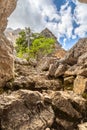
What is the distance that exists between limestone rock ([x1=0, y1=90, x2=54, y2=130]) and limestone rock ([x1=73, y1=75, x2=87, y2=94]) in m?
3.65

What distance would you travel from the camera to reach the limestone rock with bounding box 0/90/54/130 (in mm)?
9148

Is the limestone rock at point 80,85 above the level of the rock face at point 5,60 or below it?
below

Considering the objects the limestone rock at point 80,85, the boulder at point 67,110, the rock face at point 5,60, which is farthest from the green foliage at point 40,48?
the boulder at point 67,110

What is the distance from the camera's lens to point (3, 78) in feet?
45.4

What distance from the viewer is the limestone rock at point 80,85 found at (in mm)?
13758

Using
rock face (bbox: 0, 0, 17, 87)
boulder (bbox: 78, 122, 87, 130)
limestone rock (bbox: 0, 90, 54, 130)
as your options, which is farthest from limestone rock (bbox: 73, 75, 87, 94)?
A: rock face (bbox: 0, 0, 17, 87)

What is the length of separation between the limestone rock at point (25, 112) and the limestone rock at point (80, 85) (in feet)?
12.0

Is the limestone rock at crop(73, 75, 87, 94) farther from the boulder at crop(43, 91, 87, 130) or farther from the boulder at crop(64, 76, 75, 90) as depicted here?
the boulder at crop(43, 91, 87, 130)

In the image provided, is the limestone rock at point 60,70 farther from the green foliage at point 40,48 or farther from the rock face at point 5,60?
the green foliage at point 40,48

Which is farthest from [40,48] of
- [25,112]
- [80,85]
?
[25,112]

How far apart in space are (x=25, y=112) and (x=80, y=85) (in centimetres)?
543

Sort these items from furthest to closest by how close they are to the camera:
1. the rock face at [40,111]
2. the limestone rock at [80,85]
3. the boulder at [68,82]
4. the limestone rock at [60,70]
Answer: the limestone rock at [60,70] → the boulder at [68,82] → the limestone rock at [80,85] → the rock face at [40,111]

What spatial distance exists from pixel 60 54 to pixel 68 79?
35907 mm

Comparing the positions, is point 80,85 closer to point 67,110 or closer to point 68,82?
point 68,82
